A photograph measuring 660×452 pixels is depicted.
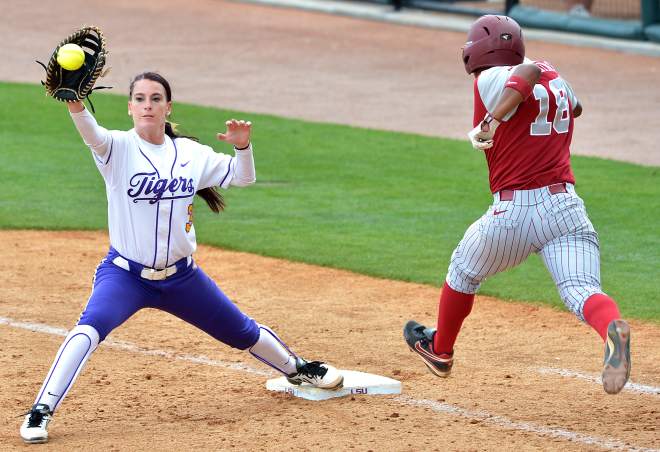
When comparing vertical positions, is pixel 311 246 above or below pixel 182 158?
below

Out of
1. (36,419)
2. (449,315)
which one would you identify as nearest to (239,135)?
(449,315)

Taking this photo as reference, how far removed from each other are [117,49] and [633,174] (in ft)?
30.4

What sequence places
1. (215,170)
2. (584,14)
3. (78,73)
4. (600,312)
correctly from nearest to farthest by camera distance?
(600,312), (78,73), (215,170), (584,14)

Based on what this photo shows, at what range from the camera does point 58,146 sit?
1292cm

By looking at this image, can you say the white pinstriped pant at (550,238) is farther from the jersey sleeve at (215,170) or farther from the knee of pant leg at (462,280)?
the jersey sleeve at (215,170)

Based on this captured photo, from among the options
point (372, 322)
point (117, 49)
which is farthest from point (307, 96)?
point (372, 322)

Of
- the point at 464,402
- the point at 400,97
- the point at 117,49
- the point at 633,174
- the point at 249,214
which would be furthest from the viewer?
the point at 117,49

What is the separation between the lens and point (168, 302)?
5852 mm

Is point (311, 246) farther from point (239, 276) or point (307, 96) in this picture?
point (307, 96)

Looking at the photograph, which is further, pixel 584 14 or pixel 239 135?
pixel 584 14

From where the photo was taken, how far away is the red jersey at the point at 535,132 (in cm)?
562

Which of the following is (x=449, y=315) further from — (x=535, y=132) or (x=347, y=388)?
(x=535, y=132)

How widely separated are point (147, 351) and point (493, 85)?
8.66 ft

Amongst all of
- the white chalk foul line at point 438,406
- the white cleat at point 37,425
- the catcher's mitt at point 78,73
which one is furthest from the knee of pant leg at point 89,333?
the white chalk foul line at point 438,406
